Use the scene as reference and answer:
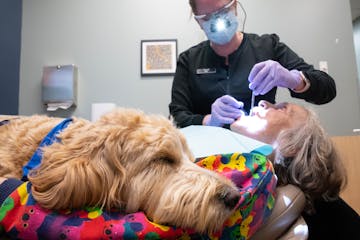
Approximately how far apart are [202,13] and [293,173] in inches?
42.9

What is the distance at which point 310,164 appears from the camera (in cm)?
123

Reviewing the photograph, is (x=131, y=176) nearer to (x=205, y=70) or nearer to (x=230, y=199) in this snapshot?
(x=230, y=199)

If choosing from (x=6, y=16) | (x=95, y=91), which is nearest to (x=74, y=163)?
(x=95, y=91)

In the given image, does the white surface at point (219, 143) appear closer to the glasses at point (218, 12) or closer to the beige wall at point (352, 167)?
the glasses at point (218, 12)

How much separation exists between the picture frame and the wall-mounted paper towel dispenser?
A: 726 millimetres

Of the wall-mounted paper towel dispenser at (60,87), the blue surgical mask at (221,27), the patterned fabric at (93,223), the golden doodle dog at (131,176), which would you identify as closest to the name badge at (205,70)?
the blue surgical mask at (221,27)

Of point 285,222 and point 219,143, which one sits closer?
point 285,222

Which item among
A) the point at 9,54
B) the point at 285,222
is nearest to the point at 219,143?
the point at 285,222

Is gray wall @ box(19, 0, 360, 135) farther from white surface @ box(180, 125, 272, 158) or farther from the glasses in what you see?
white surface @ box(180, 125, 272, 158)

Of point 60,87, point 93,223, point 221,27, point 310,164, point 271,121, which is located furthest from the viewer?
point 60,87

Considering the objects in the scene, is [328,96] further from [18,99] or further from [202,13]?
[18,99]

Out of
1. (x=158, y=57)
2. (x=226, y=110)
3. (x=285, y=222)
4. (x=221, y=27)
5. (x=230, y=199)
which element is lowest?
(x=285, y=222)

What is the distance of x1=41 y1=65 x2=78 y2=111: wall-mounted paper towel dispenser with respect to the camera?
10.7 ft

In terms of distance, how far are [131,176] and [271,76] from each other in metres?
0.89
